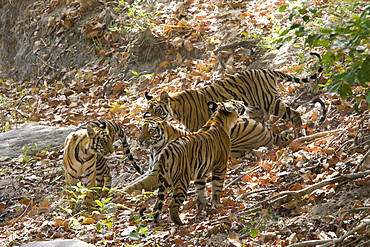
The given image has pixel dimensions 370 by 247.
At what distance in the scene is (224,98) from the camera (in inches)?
288

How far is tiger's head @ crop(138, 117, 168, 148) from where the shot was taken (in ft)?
20.2

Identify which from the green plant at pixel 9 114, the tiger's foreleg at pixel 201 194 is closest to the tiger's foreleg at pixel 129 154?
the tiger's foreleg at pixel 201 194

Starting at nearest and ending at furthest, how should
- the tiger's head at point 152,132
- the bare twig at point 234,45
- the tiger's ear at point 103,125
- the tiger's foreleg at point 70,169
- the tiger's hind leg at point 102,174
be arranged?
the tiger's head at point 152,132 < the tiger's foreleg at point 70,169 < the tiger's ear at point 103,125 < the tiger's hind leg at point 102,174 < the bare twig at point 234,45

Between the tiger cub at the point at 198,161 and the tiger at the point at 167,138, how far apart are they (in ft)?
2.77

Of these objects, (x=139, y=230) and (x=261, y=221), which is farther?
(x=139, y=230)

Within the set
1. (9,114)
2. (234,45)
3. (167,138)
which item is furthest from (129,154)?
(9,114)

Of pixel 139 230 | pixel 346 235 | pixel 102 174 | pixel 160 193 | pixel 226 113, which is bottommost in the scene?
pixel 102 174

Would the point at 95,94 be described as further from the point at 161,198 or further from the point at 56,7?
the point at 161,198

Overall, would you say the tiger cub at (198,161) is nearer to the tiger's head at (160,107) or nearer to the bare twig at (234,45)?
the tiger's head at (160,107)

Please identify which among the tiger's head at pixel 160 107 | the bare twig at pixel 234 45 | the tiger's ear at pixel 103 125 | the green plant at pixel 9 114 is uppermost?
the bare twig at pixel 234 45

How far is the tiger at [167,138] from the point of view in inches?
244

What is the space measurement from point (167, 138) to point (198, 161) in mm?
1267

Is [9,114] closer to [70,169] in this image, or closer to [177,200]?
[70,169]

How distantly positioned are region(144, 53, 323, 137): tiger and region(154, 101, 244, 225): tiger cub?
1404 mm
